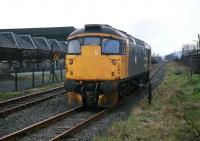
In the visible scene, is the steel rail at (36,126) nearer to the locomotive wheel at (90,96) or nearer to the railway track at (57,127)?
the railway track at (57,127)

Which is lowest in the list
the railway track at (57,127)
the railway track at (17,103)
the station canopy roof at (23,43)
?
the railway track at (57,127)

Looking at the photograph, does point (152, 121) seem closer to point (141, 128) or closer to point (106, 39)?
point (141, 128)

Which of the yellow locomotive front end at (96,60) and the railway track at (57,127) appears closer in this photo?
the railway track at (57,127)

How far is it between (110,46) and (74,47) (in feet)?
4.71

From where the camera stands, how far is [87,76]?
55.1 feet

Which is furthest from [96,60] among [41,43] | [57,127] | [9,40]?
[41,43]

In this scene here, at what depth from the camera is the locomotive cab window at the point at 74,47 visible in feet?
56.1

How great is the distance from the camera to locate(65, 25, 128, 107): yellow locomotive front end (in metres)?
16.7

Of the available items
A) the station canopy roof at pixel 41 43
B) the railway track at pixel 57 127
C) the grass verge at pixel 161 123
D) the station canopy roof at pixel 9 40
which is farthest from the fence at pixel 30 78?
the railway track at pixel 57 127

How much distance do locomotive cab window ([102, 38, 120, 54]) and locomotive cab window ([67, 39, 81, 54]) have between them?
99 cm

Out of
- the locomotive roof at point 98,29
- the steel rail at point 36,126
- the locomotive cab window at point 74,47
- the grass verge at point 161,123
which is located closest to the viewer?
the steel rail at point 36,126

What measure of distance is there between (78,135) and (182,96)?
10.3 metres

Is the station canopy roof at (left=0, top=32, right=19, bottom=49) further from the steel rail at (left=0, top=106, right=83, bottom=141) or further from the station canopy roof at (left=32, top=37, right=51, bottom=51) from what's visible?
the steel rail at (left=0, top=106, right=83, bottom=141)

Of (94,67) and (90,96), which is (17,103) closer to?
(90,96)
